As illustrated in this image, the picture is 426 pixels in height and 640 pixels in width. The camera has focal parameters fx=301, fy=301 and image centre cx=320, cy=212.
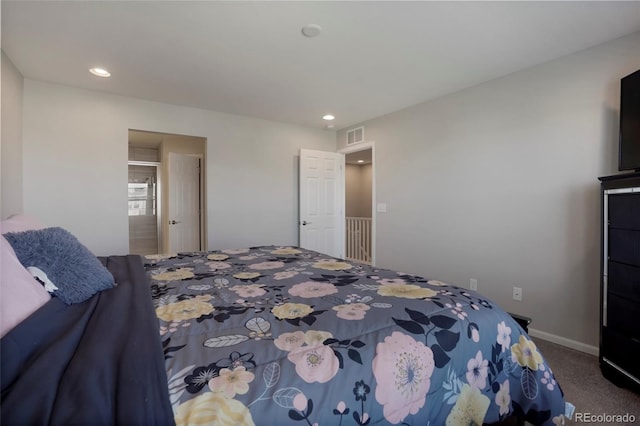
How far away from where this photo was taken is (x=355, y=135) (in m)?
4.70

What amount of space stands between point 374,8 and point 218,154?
9.05 feet

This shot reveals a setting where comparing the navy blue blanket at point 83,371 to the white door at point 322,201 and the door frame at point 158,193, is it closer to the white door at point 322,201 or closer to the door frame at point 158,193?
the white door at point 322,201

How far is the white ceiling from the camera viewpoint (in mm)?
1952

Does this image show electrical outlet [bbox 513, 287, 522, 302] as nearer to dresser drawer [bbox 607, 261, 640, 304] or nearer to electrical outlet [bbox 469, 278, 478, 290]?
electrical outlet [bbox 469, 278, 478, 290]

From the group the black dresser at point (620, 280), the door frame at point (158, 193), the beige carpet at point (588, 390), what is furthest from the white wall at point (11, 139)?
the black dresser at point (620, 280)

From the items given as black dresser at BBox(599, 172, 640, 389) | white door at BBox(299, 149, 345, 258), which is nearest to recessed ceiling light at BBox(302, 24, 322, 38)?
black dresser at BBox(599, 172, 640, 389)

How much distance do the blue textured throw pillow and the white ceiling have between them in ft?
5.12

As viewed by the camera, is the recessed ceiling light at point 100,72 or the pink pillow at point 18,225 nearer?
the pink pillow at point 18,225

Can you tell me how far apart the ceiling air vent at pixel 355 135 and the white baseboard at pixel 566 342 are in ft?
10.4

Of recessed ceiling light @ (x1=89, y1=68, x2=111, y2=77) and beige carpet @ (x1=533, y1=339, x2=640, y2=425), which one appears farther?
recessed ceiling light @ (x1=89, y1=68, x2=111, y2=77)

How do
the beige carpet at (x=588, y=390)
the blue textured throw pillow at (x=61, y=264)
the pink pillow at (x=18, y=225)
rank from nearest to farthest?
the blue textured throw pillow at (x=61, y=264)
the pink pillow at (x=18, y=225)
the beige carpet at (x=588, y=390)

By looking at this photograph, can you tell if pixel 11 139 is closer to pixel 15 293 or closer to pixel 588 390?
pixel 15 293

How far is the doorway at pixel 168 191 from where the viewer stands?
487cm

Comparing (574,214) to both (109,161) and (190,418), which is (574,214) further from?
(109,161)
